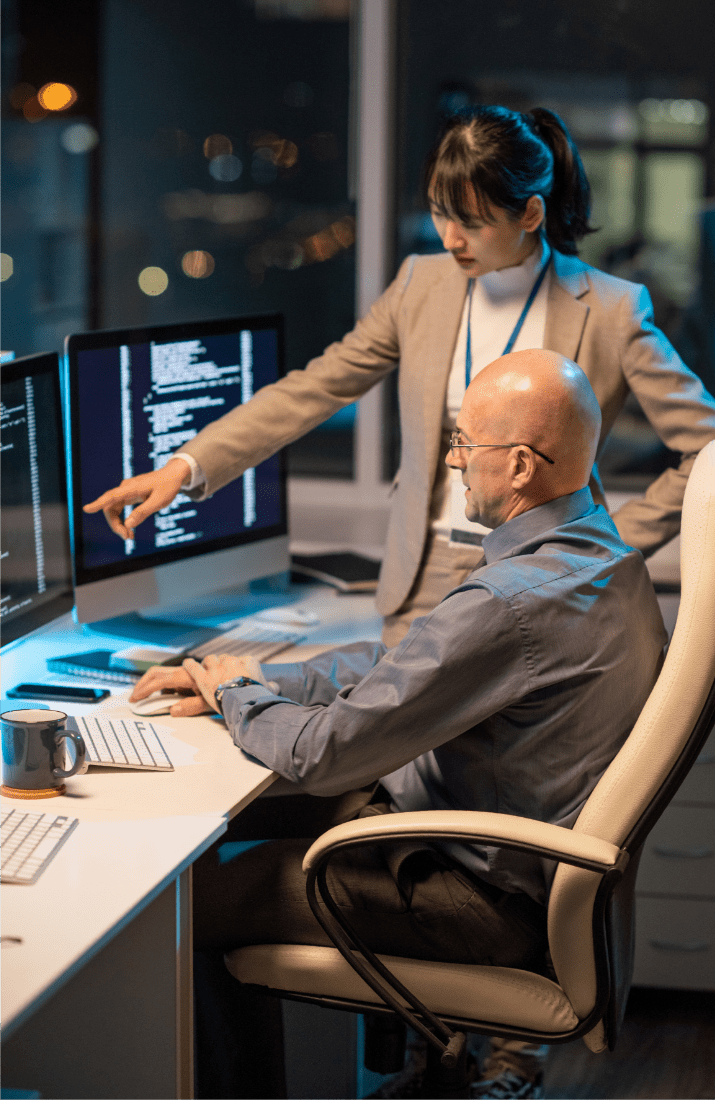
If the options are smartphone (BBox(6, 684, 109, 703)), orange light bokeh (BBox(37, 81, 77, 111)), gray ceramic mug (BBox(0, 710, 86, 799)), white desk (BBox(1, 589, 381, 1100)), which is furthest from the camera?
orange light bokeh (BBox(37, 81, 77, 111))

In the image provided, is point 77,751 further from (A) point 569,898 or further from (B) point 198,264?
(B) point 198,264

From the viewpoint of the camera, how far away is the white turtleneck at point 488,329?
2074 mm

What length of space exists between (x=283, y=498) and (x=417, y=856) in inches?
40.1

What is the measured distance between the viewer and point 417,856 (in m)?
1.59

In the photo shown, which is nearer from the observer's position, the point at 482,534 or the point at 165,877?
the point at 165,877

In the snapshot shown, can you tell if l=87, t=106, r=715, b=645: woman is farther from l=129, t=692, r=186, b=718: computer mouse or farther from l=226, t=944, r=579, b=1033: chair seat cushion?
l=226, t=944, r=579, b=1033: chair seat cushion

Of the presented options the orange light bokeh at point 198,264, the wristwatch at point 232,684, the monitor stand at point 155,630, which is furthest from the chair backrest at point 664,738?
the orange light bokeh at point 198,264

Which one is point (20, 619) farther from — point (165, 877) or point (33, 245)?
point (33, 245)

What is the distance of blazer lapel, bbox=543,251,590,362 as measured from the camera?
2.04 meters

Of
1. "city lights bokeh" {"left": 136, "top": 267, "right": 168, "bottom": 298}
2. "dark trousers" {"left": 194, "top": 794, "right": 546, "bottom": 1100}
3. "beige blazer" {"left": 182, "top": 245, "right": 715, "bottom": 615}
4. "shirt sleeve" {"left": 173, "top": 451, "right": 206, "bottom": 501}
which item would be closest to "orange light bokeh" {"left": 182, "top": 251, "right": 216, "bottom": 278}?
"city lights bokeh" {"left": 136, "top": 267, "right": 168, "bottom": 298}

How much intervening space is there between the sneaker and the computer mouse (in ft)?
3.03

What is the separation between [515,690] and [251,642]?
82 cm

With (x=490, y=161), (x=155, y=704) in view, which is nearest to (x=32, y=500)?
(x=155, y=704)

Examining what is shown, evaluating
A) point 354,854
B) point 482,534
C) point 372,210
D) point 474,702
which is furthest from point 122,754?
point 372,210
